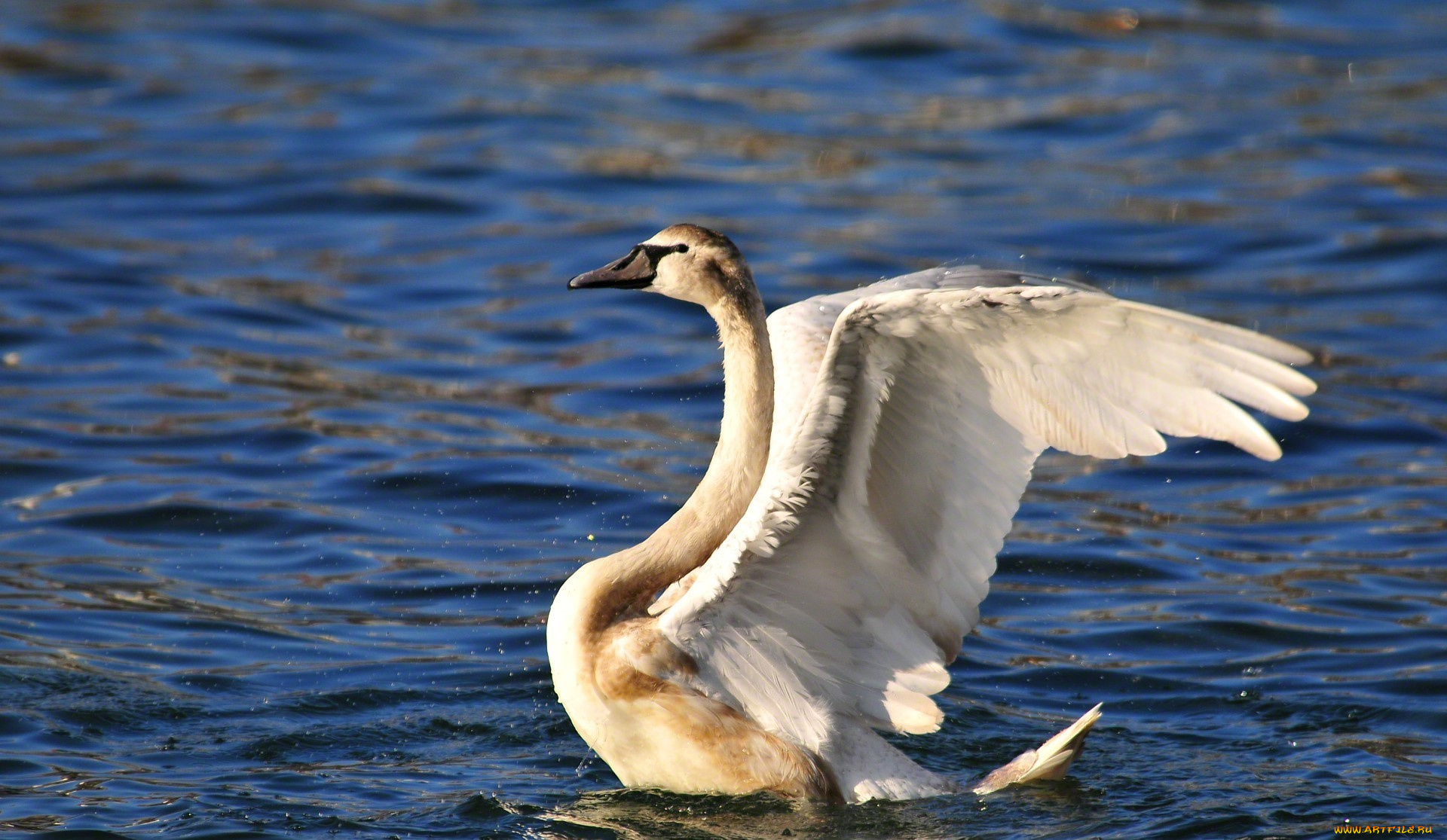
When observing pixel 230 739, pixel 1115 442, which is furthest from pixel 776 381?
pixel 230 739

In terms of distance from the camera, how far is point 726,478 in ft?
18.2

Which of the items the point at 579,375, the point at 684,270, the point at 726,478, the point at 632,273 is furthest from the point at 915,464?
the point at 579,375

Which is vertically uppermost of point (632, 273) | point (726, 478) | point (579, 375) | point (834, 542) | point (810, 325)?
point (632, 273)

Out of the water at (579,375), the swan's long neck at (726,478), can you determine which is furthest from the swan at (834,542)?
the water at (579,375)

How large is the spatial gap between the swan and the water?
0.91ft

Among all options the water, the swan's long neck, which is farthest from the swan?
the water

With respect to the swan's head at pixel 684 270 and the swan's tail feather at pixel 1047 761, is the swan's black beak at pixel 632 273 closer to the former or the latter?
the swan's head at pixel 684 270

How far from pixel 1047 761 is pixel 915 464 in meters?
1.03

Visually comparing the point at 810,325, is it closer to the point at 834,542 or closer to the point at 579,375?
the point at 834,542

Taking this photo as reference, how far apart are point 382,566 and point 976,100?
32.0 feet

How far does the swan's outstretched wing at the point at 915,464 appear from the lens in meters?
4.63

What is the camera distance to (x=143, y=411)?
9820 millimetres

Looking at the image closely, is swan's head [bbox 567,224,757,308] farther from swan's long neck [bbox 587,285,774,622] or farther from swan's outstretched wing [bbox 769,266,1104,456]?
swan's outstretched wing [bbox 769,266,1104,456]

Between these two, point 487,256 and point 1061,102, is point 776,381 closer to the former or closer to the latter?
point 487,256
